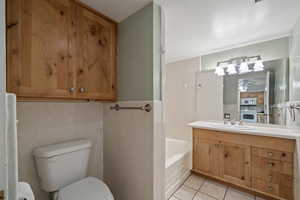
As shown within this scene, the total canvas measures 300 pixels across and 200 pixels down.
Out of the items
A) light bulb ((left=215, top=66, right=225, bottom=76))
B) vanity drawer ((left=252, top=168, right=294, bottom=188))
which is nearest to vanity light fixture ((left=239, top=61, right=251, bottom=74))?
light bulb ((left=215, top=66, right=225, bottom=76))

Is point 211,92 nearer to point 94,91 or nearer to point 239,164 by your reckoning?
point 239,164

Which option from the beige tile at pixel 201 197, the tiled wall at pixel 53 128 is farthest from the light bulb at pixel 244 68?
the tiled wall at pixel 53 128

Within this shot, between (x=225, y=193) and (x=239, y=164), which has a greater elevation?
(x=239, y=164)

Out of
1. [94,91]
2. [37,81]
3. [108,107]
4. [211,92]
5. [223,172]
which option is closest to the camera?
[37,81]

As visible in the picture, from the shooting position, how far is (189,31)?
1.67m

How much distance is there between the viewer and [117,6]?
3.92 ft

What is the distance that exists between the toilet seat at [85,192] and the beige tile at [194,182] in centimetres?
133

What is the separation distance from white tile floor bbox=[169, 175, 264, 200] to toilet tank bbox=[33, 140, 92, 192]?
1.22m

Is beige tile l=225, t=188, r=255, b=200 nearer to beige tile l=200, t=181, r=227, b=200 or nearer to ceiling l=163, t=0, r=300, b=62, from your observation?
beige tile l=200, t=181, r=227, b=200

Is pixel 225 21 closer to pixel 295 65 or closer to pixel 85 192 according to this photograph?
pixel 295 65

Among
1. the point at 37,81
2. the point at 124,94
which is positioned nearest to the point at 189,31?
the point at 124,94

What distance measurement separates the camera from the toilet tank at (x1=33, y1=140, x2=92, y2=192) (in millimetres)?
1054

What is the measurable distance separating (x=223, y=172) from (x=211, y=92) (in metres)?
1.28

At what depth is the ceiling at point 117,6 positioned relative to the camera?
1145 mm
